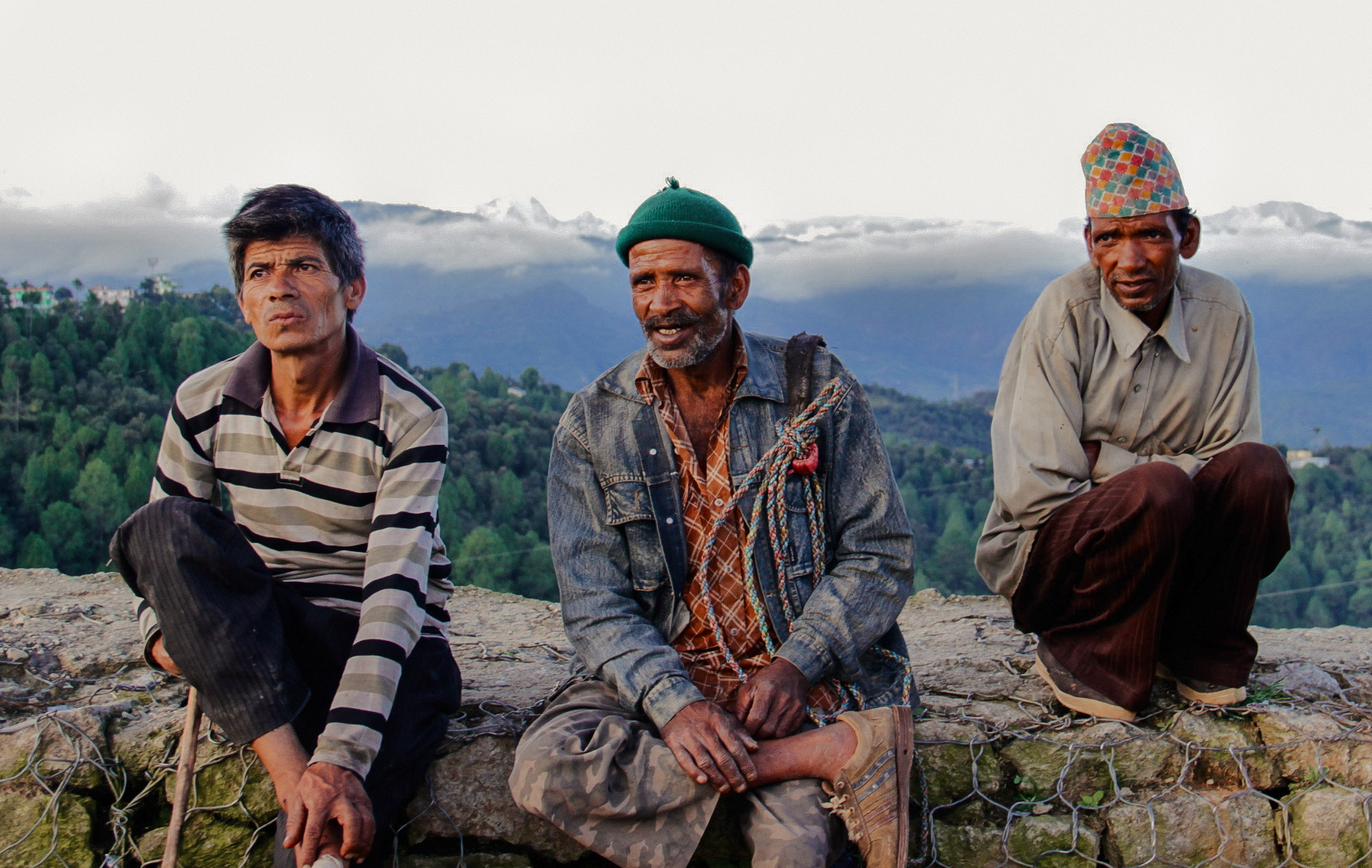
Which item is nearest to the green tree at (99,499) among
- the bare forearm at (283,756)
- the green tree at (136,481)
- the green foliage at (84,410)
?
the green foliage at (84,410)

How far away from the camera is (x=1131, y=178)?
8.52 ft

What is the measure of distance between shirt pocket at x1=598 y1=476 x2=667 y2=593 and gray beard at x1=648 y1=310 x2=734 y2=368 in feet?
1.00

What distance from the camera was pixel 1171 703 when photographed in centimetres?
271

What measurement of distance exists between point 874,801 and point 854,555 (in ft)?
1.95

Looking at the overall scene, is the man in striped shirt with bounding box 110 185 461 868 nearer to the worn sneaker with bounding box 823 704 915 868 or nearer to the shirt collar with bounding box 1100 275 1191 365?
the worn sneaker with bounding box 823 704 915 868

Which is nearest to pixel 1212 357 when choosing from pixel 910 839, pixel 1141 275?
pixel 1141 275

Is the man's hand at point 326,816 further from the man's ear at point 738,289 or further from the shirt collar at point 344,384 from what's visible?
the man's ear at point 738,289

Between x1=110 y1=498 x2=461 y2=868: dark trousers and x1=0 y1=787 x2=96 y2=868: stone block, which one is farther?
x1=0 y1=787 x2=96 y2=868: stone block

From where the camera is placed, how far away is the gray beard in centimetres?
238

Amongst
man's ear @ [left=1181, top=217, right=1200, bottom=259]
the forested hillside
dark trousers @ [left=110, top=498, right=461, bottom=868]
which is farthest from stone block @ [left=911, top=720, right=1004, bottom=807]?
the forested hillside

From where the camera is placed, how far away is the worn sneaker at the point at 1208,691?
8.70ft

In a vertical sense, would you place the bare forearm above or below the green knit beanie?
below

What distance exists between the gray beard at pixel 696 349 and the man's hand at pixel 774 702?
763 millimetres

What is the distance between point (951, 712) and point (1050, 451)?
2.77 ft
